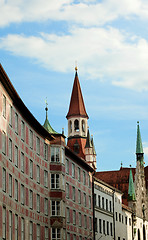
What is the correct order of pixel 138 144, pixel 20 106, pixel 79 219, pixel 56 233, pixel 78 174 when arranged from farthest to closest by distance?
pixel 138 144 → pixel 78 174 → pixel 79 219 → pixel 56 233 → pixel 20 106

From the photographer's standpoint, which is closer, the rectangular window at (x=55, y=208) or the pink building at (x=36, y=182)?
the pink building at (x=36, y=182)

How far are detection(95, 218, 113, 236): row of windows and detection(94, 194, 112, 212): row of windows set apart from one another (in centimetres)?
228

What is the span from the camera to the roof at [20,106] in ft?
151

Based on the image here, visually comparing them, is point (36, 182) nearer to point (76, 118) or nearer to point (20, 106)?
point (20, 106)

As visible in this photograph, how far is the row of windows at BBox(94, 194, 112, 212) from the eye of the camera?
279 feet

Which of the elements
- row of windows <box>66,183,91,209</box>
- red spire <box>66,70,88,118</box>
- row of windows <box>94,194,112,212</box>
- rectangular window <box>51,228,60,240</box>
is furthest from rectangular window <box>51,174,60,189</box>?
red spire <box>66,70,88,118</box>

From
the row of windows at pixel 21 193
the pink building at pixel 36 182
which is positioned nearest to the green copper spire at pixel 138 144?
the pink building at pixel 36 182

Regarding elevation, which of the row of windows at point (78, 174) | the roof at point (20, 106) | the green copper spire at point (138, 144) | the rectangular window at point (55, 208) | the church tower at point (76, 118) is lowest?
the rectangular window at point (55, 208)

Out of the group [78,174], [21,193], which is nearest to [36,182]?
[21,193]

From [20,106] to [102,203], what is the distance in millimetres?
39452

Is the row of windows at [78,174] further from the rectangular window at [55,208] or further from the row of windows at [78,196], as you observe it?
the rectangular window at [55,208]

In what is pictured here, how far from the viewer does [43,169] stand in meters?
61.1

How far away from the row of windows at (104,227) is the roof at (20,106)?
24.8m

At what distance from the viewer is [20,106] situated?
52.7 meters
